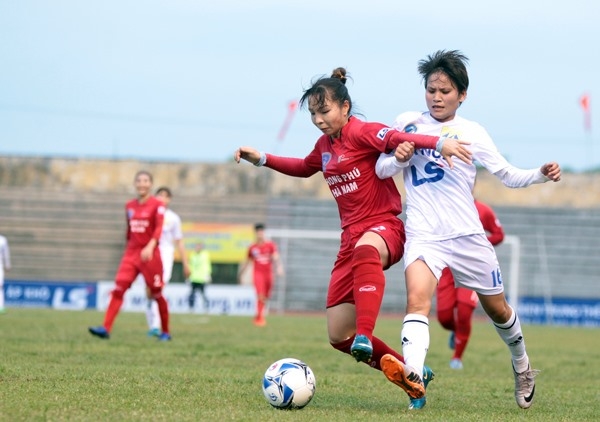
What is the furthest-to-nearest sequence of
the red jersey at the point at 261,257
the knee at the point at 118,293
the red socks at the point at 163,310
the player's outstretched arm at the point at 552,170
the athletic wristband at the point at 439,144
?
1. the red jersey at the point at 261,257
2. the red socks at the point at 163,310
3. the knee at the point at 118,293
4. the player's outstretched arm at the point at 552,170
5. the athletic wristband at the point at 439,144

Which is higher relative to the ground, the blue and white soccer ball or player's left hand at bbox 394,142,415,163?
player's left hand at bbox 394,142,415,163

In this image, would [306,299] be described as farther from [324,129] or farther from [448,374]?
[324,129]

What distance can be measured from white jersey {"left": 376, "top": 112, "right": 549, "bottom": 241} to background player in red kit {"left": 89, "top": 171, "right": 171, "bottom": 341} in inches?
269

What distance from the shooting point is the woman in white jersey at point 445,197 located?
6.79 metres

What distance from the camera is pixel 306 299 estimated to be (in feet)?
121

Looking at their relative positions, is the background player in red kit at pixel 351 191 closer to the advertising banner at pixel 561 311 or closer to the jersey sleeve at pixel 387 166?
the jersey sleeve at pixel 387 166

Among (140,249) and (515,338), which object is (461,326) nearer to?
(515,338)

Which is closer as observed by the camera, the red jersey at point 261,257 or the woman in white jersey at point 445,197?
the woman in white jersey at point 445,197

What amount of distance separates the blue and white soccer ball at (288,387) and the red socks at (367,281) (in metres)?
0.53

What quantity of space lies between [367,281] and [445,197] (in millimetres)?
765

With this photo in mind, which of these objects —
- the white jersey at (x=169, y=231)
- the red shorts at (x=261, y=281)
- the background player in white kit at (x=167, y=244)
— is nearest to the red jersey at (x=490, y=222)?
the background player in white kit at (x=167, y=244)

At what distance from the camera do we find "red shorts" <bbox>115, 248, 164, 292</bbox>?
13.6 meters

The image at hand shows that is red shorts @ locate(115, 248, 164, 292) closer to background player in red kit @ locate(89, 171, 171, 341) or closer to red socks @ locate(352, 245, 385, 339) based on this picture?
background player in red kit @ locate(89, 171, 171, 341)

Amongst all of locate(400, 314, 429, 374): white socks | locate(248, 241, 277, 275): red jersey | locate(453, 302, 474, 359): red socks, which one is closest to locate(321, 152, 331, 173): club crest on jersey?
locate(400, 314, 429, 374): white socks
